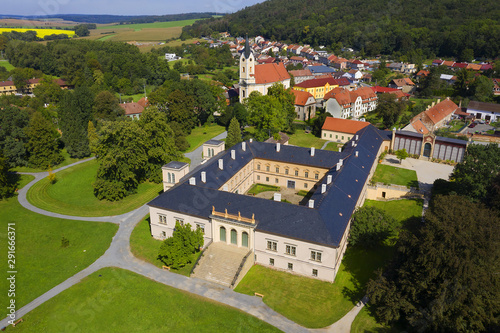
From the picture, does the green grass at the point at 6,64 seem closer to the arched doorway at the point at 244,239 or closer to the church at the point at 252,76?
the church at the point at 252,76

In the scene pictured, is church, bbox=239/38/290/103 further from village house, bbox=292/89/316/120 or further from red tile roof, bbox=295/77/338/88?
red tile roof, bbox=295/77/338/88

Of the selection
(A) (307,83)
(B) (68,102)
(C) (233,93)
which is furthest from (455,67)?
(B) (68,102)

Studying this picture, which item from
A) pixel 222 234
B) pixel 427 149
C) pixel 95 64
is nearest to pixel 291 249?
pixel 222 234

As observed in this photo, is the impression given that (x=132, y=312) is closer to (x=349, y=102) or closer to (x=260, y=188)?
(x=260, y=188)

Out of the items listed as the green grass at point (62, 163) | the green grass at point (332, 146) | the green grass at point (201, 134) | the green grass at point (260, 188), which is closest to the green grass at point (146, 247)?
the green grass at point (260, 188)

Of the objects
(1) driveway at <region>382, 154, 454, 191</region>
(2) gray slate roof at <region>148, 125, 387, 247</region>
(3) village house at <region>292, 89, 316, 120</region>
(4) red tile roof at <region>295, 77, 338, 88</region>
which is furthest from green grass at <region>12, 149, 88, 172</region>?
(4) red tile roof at <region>295, 77, 338, 88</region>
